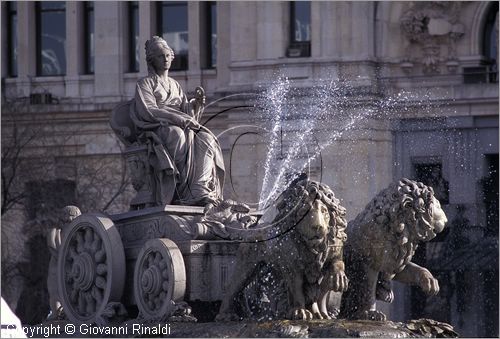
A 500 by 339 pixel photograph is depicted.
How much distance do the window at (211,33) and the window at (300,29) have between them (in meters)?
2.58

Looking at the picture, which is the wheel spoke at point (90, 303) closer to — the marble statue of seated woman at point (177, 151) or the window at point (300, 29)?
the marble statue of seated woman at point (177, 151)

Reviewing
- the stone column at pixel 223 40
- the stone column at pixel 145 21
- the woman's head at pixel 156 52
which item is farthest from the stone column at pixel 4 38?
the woman's head at pixel 156 52

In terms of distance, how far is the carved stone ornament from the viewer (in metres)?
68.2

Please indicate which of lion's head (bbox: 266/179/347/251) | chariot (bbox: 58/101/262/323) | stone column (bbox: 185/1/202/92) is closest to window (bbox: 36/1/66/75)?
stone column (bbox: 185/1/202/92)

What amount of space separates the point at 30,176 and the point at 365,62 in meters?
7.96

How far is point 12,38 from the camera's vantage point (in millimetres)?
73562

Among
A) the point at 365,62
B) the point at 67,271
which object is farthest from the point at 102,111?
the point at 67,271

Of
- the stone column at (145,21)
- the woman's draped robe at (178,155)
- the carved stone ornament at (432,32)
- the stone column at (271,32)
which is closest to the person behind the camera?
the woman's draped robe at (178,155)

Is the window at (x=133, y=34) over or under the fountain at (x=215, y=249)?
over

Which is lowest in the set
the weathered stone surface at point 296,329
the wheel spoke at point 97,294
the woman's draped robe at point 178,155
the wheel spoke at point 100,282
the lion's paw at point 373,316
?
the weathered stone surface at point 296,329

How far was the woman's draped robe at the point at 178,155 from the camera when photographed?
121 ft

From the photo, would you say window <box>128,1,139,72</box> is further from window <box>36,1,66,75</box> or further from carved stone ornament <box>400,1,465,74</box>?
carved stone ornament <box>400,1,465,74</box>

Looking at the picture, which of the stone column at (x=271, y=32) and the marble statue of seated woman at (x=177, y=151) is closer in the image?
the marble statue of seated woman at (x=177, y=151)

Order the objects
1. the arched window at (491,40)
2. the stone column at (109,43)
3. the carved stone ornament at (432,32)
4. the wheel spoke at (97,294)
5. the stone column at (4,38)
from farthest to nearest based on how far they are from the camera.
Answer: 1. the stone column at (4,38)
2. the stone column at (109,43)
3. the carved stone ornament at (432,32)
4. the arched window at (491,40)
5. the wheel spoke at (97,294)
